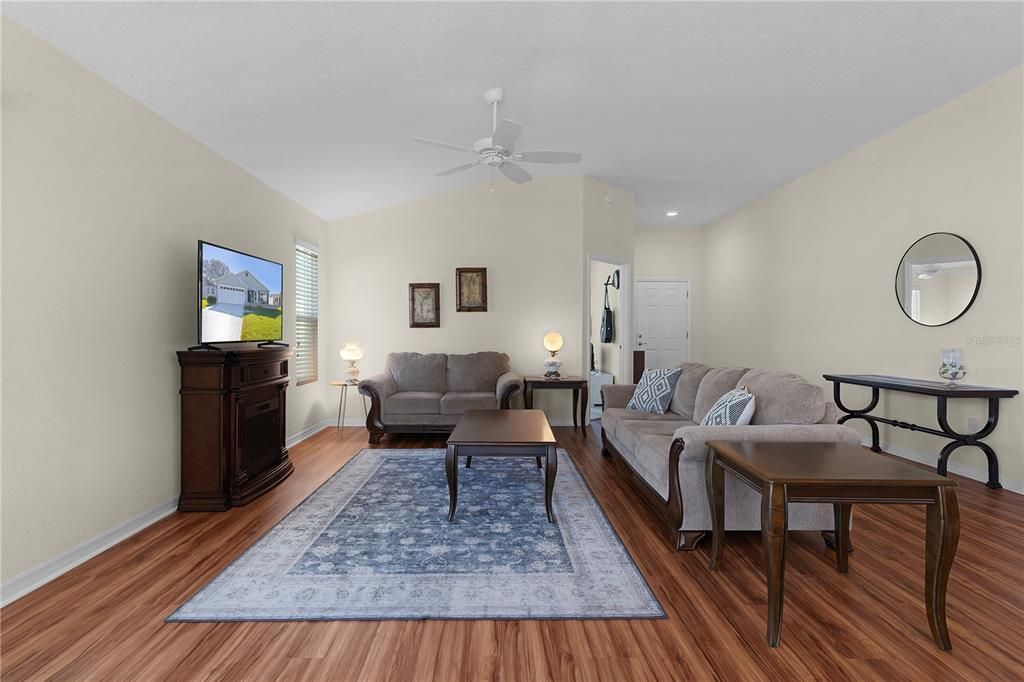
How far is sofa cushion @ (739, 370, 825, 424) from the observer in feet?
8.46

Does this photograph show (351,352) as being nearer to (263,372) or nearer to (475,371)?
(475,371)

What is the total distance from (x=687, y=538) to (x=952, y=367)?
2.80 m

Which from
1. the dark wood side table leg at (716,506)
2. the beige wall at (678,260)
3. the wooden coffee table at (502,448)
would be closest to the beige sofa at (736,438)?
the dark wood side table leg at (716,506)

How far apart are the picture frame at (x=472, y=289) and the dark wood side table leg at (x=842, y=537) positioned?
4.32m

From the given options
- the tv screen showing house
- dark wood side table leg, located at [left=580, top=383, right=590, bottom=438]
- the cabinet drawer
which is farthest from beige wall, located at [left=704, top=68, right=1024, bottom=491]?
the tv screen showing house

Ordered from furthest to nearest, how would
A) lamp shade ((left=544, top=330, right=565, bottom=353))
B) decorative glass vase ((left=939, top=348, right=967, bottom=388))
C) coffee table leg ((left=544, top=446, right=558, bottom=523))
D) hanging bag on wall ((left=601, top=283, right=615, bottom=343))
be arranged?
hanging bag on wall ((left=601, top=283, right=615, bottom=343)) → lamp shade ((left=544, top=330, right=565, bottom=353)) → decorative glass vase ((left=939, top=348, right=967, bottom=388)) → coffee table leg ((left=544, top=446, right=558, bottom=523))

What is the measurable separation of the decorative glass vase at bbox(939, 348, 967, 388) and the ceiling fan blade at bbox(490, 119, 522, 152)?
3.67 meters

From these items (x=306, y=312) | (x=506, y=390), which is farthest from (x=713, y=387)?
(x=306, y=312)

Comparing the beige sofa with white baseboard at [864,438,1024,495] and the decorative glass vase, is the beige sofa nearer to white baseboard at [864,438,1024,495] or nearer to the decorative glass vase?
the decorative glass vase

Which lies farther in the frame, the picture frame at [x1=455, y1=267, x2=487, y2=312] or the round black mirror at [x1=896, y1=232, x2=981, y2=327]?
the picture frame at [x1=455, y1=267, x2=487, y2=312]

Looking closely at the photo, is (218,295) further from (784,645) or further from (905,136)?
(905,136)

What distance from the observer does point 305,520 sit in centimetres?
296

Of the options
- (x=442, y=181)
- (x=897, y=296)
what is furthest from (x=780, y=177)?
(x=442, y=181)
